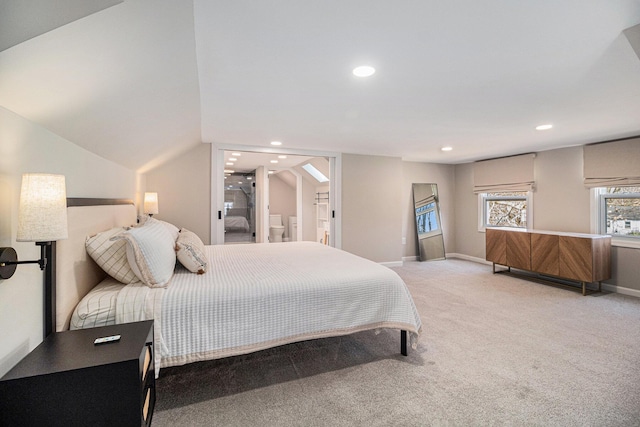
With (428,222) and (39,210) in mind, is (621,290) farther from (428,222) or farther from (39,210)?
(39,210)

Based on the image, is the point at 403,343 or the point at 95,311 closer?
the point at 95,311

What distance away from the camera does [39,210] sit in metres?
1.04

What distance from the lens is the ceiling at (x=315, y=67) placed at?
121 centimetres

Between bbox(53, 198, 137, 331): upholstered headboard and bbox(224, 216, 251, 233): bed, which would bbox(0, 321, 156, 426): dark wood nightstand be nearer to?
bbox(53, 198, 137, 331): upholstered headboard

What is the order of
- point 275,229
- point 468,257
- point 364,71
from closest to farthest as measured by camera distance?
1. point 364,71
2. point 468,257
3. point 275,229

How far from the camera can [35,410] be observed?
1.05 metres

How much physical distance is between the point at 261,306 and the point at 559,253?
4297 millimetres

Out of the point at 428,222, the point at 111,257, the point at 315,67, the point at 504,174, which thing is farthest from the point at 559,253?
the point at 111,257

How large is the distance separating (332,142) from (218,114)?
1.83m

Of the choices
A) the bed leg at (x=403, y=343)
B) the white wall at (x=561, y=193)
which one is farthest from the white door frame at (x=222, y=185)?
the white wall at (x=561, y=193)

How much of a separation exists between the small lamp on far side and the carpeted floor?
2.19 meters

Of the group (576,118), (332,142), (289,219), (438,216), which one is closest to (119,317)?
(332,142)

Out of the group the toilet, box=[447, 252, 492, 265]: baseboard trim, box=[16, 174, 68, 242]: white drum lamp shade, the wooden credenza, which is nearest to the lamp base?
box=[16, 174, 68, 242]: white drum lamp shade

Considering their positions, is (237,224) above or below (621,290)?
above
